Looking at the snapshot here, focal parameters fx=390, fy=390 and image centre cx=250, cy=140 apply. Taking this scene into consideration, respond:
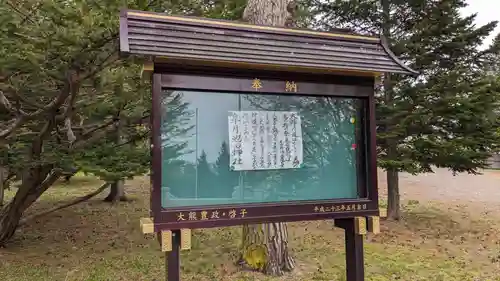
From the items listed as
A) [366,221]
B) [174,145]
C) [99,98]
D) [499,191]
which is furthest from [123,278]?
[499,191]

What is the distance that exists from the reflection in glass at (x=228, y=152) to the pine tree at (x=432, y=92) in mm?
4152

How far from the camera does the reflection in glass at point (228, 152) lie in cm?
356

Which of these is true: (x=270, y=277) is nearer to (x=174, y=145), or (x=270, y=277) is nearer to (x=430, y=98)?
(x=174, y=145)

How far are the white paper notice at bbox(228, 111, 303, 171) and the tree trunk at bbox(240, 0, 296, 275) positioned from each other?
2132 millimetres

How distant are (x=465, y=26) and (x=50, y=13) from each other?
8.28 meters

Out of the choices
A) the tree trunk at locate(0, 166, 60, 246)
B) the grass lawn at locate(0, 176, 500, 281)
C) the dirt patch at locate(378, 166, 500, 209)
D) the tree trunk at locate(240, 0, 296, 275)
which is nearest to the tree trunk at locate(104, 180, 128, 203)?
the grass lawn at locate(0, 176, 500, 281)

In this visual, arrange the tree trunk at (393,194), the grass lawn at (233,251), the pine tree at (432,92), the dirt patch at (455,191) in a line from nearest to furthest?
1. the grass lawn at (233,251)
2. the pine tree at (432,92)
3. the tree trunk at (393,194)
4. the dirt patch at (455,191)

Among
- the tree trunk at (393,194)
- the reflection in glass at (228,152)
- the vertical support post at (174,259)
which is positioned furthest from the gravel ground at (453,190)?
the vertical support post at (174,259)

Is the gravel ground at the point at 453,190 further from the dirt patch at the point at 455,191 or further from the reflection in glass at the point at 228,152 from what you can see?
the reflection in glass at the point at 228,152

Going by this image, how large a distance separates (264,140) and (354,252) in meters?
1.62

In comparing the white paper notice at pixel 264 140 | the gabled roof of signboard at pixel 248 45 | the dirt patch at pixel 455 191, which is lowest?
the dirt patch at pixel 455 191

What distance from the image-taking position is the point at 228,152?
372cm

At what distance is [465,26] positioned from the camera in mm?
8531

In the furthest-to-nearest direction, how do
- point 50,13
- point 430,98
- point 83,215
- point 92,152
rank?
point 83,215
point 430,98
point 92,152
point 50,13
